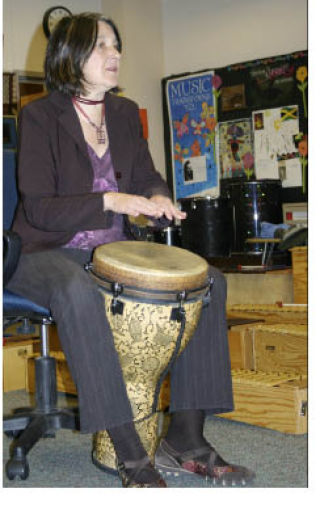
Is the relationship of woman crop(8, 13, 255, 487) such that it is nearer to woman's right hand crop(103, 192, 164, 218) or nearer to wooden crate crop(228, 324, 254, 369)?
woman's right hand crop(103, 192, 164, 218)

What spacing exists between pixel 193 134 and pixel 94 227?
430cm

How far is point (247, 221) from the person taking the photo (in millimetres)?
5129

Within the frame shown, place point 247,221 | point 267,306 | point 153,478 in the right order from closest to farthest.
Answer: point 153,478 < point 267,306 < point 247,221

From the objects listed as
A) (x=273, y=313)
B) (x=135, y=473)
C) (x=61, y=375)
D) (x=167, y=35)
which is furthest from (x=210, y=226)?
(x=135, y=473)

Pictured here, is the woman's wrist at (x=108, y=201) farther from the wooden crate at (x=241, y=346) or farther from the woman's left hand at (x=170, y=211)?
the wooden crate at (x=241, y=346)

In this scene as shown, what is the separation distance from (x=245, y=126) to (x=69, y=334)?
4305mm

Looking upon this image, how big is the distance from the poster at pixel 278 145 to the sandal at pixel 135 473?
398 cm

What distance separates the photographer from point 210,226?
5.16 metres

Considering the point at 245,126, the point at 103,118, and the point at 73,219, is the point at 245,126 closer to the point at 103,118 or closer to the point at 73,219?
the point at 103,118

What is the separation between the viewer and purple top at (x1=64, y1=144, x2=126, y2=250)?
6.94 ft

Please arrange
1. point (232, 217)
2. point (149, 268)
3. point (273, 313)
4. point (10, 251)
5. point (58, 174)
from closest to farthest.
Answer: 1. point (149, 268)
2. point (10, 251)
3. point (58, 174)
4. point (273, 313)
5. point (232, 217)

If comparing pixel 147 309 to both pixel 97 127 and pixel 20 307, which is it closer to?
pixel 20 307

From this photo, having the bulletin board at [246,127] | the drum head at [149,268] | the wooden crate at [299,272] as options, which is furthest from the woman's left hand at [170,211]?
the bulletin board at [246,127]
